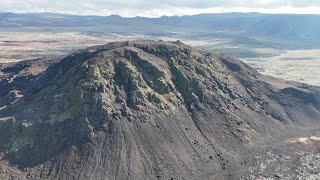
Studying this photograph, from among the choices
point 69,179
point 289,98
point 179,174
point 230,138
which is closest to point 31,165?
point 69,179

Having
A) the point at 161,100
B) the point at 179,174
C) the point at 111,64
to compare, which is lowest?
the point at 179,174

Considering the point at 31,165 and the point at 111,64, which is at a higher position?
the point at 111,64

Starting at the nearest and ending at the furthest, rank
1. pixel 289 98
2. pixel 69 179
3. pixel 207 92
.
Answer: pixel 69 179 < pixel 207 92 < pixel 289 98

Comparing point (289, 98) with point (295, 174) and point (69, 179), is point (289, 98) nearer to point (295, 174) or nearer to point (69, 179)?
point (295, 174)

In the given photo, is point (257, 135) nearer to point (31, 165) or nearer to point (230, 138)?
point (230, 138)

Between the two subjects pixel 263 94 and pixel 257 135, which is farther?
pixel 263 94

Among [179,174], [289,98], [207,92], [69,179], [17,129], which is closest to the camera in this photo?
[69,179]

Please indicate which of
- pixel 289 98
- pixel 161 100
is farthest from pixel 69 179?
pixel 289 98
